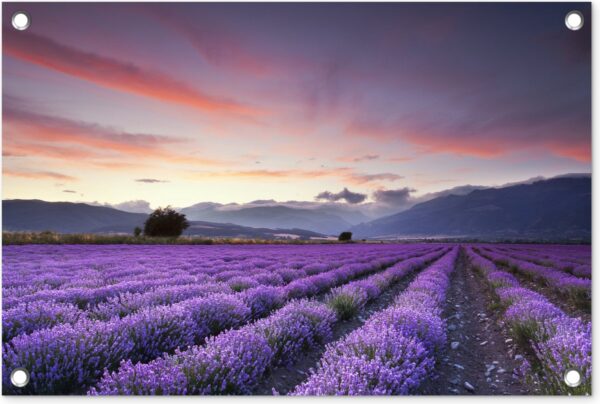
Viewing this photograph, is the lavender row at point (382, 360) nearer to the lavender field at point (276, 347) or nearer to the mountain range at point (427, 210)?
the lavender field at point (276, 347)

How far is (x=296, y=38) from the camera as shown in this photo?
4.47 meters

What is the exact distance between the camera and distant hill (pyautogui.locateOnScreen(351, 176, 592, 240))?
4.32 meters

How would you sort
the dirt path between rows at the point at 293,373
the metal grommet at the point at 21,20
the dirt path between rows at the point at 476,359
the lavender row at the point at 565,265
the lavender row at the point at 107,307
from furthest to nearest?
the lavender row at the point at 565,265, the metal grommet at the point at 21,20, the lavender row at the point at 107,307, the dirt path between rows at the point at 476,359, the dirt path between rows at the point at 293,373

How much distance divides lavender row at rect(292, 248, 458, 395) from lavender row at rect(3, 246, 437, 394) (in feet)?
5.05

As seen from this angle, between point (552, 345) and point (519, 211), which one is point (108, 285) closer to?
point (552, 345)

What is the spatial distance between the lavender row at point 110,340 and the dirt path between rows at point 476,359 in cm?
254

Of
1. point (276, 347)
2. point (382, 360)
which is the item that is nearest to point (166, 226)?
point (276, 347)

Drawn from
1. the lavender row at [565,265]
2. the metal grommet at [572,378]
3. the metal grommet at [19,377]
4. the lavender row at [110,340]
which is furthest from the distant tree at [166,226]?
the metal grommet at [572,378]

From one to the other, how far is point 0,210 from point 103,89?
74.6 inches

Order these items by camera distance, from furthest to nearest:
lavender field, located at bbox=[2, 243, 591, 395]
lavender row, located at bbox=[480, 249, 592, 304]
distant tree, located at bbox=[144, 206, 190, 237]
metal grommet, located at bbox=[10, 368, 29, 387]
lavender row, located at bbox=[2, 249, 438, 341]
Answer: distant tree, located at bbox=[144, 206, 190, 237], lavender row, located at bbox=[480, 249, 592, 304], lavender row, located at bbox=[2, 249, 438, 341], metal grommet, located at bbox=[10, 368, 29, 387], lavender field, located at bbox=[2, 243, 591, 395]

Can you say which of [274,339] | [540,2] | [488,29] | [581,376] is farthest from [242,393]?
[540,2]

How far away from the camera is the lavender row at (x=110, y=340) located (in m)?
2.79

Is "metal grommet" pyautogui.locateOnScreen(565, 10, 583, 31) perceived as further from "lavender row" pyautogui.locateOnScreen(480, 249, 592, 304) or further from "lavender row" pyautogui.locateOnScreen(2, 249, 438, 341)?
"lavender row" pyautogui.locateOnScreen(2, 249, 438, 341)

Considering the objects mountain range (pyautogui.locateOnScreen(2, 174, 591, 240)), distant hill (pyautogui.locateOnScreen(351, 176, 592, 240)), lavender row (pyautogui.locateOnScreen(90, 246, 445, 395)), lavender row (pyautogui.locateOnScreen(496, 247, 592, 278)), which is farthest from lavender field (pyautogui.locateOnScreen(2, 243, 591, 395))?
distant hill (pyautogui.locateOnScreen(351, 176, 592, 240))
